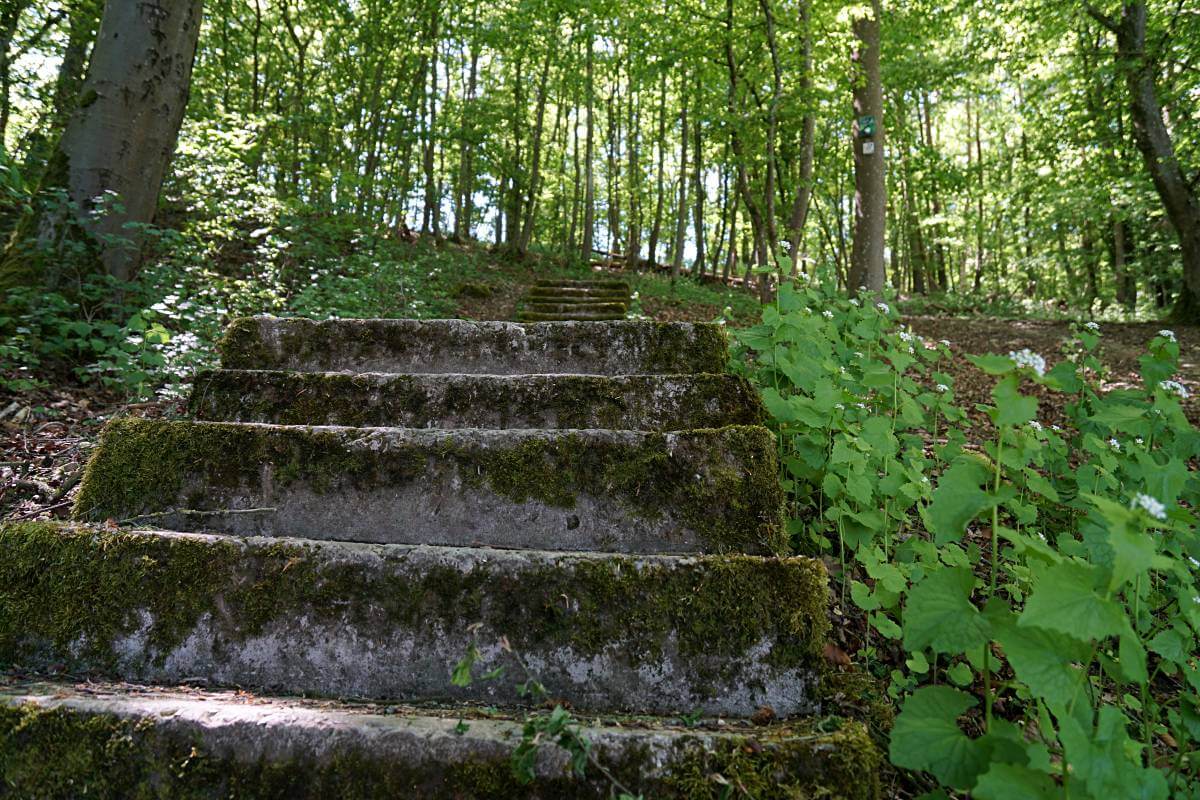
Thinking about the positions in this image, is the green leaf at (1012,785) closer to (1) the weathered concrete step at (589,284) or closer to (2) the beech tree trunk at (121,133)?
Answer: (2) the beech tree trunk at (121,133)

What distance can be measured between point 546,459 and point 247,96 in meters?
15.7

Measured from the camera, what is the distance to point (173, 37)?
14.8 feet

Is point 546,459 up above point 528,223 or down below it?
below

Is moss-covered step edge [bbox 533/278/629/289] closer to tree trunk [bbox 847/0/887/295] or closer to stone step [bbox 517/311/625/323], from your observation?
stone step [bbox 517/311/625/323]

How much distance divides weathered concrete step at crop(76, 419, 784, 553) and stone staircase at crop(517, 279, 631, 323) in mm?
4525

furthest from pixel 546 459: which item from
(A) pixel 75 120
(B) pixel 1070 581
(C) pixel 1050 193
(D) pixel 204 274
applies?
(C) pixel 1050 193

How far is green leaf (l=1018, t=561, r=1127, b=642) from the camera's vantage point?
1072 millimetres

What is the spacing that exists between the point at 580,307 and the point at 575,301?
441mm

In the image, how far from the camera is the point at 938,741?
119cm

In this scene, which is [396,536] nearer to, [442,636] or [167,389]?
[442,636]

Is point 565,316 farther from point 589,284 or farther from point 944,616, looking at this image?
point 944,616

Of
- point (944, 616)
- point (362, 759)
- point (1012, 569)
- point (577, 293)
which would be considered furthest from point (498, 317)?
point (944, 616)

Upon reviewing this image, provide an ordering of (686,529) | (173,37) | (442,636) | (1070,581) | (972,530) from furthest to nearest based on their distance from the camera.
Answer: (173,37)
(972,530)
(686,529)
(442,636)
(1070,581)

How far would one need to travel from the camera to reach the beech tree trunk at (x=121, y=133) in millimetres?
4109
